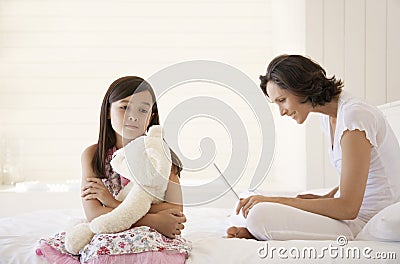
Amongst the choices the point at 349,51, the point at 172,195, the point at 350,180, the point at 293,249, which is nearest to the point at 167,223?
the point at 172,195

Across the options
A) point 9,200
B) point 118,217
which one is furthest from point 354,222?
point 9,200

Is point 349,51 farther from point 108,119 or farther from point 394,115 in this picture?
point 108,119

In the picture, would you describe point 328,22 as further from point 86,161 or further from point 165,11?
point 86,161

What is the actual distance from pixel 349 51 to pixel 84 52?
5.92ft

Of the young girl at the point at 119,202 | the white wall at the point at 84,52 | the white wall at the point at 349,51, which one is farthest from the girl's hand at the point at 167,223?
the white wall at the point at 84,52

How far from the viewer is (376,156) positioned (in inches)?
76.4

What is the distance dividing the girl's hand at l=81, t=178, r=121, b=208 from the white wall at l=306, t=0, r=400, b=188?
1.94 meters

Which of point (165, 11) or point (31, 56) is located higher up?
point (165, 11)

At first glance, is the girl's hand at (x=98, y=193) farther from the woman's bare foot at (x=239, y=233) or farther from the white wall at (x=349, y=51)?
the white wall at (x=349, y=51)

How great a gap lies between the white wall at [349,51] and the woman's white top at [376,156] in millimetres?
1582

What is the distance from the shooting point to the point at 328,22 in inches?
141

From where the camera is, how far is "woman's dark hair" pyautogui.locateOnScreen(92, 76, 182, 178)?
75.6 inches

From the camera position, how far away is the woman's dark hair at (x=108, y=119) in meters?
1.92

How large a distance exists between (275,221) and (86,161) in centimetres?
61
